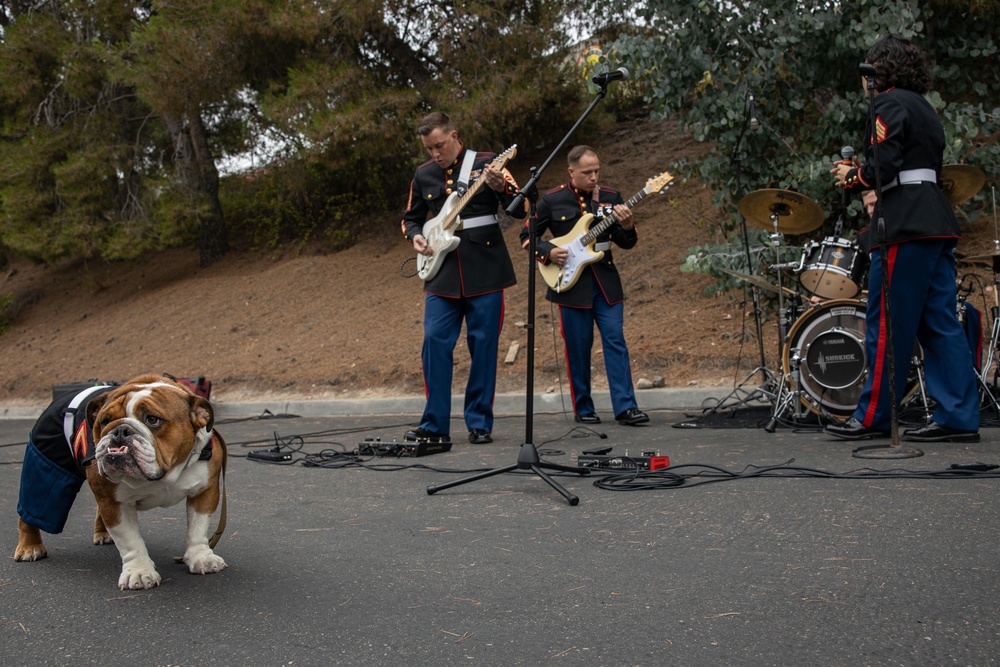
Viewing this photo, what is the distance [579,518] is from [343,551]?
41.4 inches

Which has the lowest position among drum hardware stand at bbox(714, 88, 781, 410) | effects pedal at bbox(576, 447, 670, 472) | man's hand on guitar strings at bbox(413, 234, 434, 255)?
effects pedal at bbox(576, 447, 670, 472)

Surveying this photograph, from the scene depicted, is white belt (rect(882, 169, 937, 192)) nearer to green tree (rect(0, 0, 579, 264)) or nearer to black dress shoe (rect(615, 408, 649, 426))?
black dress shoe (rect(615, 408, 649, 426))

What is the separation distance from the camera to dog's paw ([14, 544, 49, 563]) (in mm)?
3914

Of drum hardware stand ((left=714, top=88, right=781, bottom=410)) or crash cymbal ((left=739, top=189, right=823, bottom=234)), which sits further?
drum hardware stand ((left=714, top=88, right=781, bottom=410))

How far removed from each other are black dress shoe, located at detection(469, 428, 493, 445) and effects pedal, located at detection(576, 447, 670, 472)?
5.19 ft

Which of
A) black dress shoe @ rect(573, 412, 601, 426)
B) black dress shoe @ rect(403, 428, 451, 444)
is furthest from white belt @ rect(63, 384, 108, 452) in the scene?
black dress shoe @ rect(573, 412, 601, 426)

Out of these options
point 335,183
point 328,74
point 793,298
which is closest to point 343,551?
point 793,298

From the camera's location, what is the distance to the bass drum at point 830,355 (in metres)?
6.82

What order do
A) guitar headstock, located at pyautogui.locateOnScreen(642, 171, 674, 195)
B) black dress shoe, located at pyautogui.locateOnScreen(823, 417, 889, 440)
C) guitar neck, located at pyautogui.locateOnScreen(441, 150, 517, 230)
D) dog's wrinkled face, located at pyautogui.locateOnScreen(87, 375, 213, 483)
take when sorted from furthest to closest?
1. guitar headstock, located at pyautogui.locateOnScreen(642, 171, 674, 195)
2. guitar neck, located at pyautogui.locateOnScreen(441, 150, 517, 230)
3. black dress shoe, located at pyautogui.locateOnScreen(823, 417, 889, 440)
4. dog's wrinkled face, located at pyautogui.locateOnScreen(87, 375, 213, 483)

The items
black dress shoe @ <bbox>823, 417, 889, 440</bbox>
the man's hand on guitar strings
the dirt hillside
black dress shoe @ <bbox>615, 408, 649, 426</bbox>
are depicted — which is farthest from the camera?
the dirt hillside

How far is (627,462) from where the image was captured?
536 centimetres

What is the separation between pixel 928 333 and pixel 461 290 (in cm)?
311

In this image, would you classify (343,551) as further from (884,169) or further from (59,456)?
(884,169)

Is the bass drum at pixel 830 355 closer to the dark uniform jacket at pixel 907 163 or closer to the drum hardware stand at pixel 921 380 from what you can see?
the drum hardware stand at pixel 921 380
